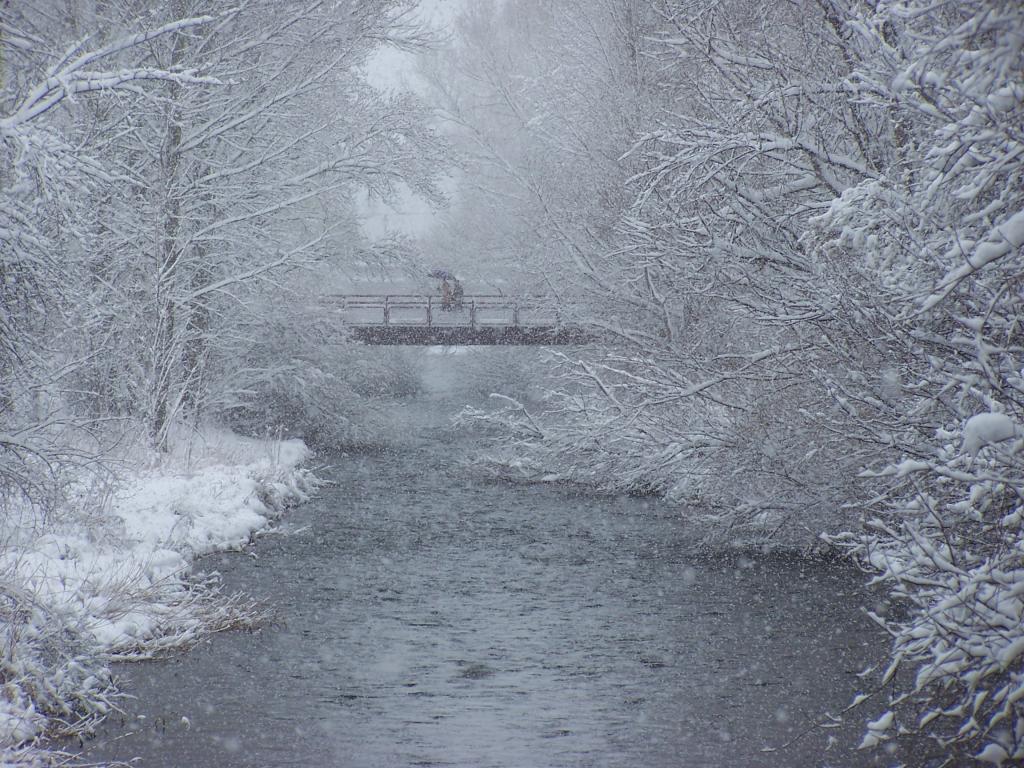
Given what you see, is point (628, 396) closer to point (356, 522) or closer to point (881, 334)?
point (356, 522)

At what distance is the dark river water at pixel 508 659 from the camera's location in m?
8.45

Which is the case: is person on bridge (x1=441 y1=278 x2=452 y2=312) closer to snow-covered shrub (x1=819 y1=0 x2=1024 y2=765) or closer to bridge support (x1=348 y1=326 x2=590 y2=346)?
bridge support (x1=348 y1=326 x2=590 y2=346)

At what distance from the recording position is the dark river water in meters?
8.45

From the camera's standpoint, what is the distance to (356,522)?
17359 mm

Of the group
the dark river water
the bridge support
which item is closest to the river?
the dark river water

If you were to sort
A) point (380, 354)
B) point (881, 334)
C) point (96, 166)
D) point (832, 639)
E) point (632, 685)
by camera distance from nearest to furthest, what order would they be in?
point (96, 166) < point (881, 334) < point (632, 685) < point (832, 639) < point (380, 354)

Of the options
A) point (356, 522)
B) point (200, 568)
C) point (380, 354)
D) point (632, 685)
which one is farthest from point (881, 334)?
point (380, 354)

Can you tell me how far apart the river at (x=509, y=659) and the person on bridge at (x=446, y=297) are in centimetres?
1397

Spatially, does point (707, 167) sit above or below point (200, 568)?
above

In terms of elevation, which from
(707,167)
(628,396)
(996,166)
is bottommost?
(628,396)

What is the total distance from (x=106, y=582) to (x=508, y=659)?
4269 mm

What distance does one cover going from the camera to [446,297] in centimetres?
3109

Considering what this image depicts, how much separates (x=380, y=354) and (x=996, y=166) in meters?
25.2

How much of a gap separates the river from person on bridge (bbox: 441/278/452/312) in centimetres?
1397
